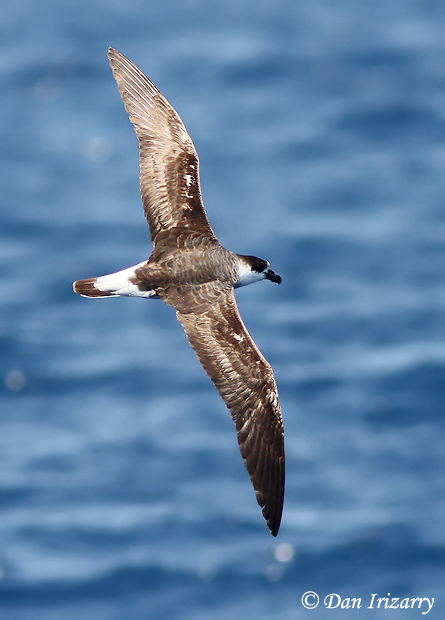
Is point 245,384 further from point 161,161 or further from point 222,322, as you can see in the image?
point 161,161

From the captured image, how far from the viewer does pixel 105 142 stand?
106ft

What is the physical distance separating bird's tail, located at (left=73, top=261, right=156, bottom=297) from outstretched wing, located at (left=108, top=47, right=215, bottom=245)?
0.78 metres

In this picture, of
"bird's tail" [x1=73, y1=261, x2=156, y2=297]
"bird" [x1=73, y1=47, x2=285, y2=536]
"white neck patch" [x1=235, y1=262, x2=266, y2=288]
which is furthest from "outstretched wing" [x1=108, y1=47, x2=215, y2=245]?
"bird's tail" [x1=73, y1=261, x2=156, y2=297]

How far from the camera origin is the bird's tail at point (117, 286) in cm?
1284

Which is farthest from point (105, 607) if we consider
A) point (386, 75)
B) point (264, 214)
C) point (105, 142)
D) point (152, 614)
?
point (386, 75)

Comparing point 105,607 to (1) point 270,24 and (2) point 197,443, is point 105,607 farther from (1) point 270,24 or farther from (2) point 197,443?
(1) point 270,24

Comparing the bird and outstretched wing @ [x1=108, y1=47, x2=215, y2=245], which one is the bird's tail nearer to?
the bird

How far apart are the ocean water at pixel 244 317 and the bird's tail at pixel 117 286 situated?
14134 mm

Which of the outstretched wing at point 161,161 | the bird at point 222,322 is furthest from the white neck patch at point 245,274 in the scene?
the outstretched wing at point 161,161

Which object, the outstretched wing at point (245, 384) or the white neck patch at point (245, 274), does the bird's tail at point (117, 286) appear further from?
the white neck patch at point (245, 274)

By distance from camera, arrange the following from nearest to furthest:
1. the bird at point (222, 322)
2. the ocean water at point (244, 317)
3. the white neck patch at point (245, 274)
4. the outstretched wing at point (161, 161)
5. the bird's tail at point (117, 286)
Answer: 1. the bird at point (222, 322)
2. the bird's tail at point (117, 286)
3. the white neck patch at point (245, 274)
4. the outstretched wing at point (161, 161)
5. the ocean water at point (244, 317)

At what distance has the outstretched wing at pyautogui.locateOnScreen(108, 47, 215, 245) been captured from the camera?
13586mm

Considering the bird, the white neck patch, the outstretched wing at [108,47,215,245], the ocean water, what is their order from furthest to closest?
1. the ocean water
2. the outstretched wing at [108,47,215,245]
3. the white neck patch
4. the bird

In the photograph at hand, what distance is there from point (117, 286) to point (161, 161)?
6.23 ft
